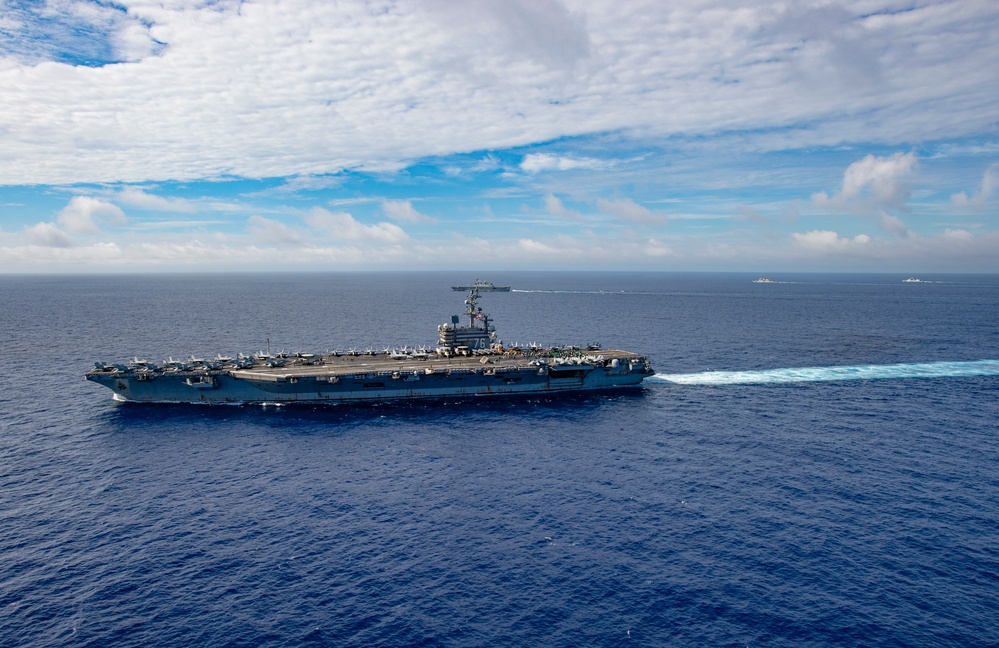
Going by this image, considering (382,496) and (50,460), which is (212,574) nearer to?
(382,496)

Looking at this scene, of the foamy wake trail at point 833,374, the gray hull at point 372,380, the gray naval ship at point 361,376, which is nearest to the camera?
the gray hull at point 372,380

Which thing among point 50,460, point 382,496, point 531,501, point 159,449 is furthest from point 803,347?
point 50,460

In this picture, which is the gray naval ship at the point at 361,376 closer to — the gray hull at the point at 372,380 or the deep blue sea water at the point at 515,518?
the gray hull at the point at 372,380

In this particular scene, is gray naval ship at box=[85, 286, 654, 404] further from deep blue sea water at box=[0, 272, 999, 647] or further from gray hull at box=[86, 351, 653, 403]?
deep blue sea water at box=[0, 272, 999, 647]

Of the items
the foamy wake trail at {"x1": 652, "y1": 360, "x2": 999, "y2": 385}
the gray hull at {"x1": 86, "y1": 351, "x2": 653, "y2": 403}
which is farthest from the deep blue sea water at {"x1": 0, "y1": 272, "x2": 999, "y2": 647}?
the gray hull at {"x1": 86, "y1": 351, "x2": 653, "y2": 403}

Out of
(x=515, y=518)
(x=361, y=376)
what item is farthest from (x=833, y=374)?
(x=361, y=376)

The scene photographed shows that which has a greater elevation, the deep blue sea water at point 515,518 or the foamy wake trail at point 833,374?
the foamy wake trail at point 833,374

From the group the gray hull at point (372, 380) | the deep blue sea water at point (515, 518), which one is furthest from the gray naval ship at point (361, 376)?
the deep blue sea water at point (515, 518)
